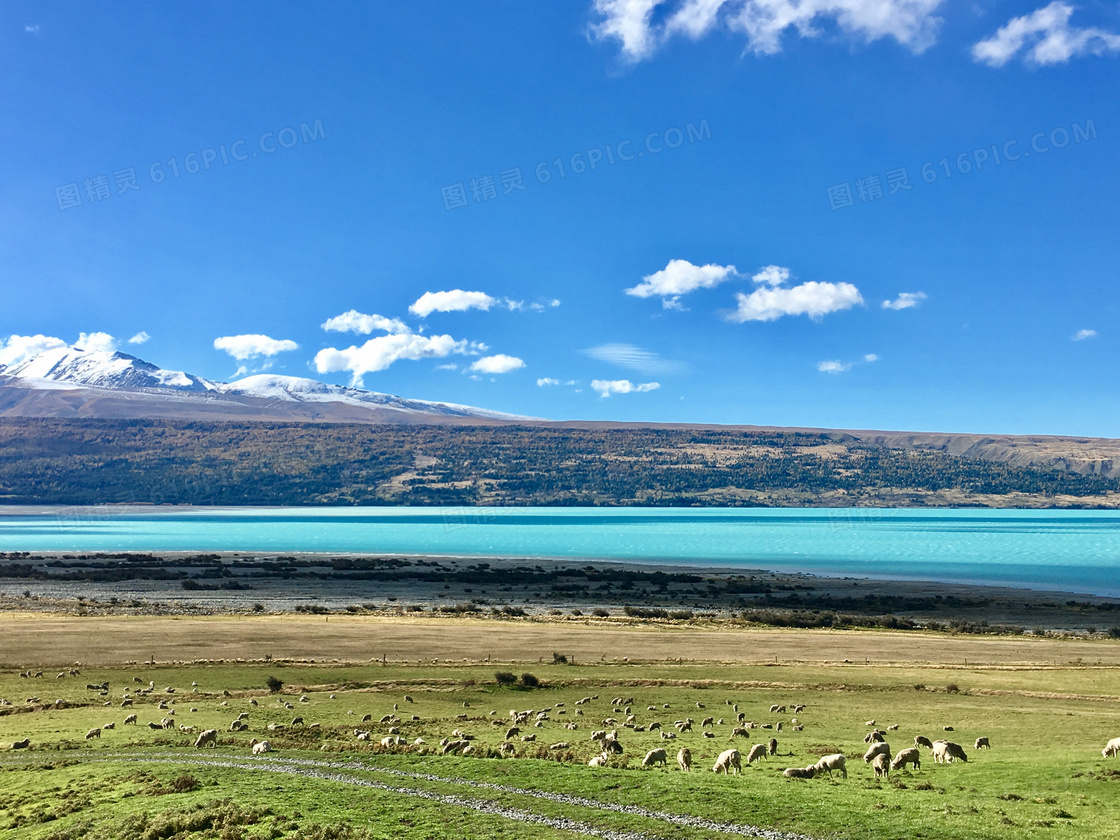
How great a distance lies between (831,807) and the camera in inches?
543

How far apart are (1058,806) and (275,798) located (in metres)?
13.8

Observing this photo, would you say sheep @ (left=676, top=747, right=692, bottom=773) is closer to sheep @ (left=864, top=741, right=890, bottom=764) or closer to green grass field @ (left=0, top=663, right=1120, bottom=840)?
green grass field @ (left=0, top=663, right=1120, bottom=840)

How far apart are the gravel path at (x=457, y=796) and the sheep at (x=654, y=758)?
131 inches

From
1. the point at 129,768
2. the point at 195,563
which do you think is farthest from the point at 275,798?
the point at 195,563

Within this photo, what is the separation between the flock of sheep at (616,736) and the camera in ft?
56.0

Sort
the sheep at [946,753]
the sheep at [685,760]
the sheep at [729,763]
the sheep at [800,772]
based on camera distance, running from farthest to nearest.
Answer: the sheep at [946,753] → the sheep at [685,760] → the sheep at [729,763] → the sheep at [800,772]

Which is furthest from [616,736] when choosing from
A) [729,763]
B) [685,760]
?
[729,763]

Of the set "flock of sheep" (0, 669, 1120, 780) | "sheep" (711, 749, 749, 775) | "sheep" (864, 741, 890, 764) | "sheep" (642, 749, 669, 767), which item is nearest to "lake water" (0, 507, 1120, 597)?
"flock of sheep" (0, 669, 1120, 780)

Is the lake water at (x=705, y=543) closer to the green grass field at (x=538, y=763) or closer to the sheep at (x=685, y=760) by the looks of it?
the green grass field at (x=538, y=763)

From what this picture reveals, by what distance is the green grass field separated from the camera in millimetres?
13438

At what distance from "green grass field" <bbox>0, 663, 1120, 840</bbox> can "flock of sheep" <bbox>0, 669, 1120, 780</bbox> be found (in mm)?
271

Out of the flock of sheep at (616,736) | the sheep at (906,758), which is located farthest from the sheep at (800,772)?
the sheep at (906,758)

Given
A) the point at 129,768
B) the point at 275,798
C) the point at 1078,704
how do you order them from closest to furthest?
the point at 275,798
the point at 129,768
the point at 1078,704

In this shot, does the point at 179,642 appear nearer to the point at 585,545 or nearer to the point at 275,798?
the point at 275,798
